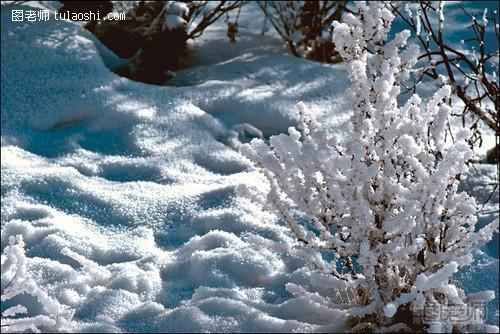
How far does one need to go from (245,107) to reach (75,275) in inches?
60.2

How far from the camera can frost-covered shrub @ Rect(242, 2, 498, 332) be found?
1896mm

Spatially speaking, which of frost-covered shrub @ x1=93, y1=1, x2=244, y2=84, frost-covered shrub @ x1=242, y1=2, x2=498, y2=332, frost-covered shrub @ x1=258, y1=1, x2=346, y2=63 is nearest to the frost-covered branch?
frost-covered shrub @ x1=242, y1=2, x2=498, y2=332

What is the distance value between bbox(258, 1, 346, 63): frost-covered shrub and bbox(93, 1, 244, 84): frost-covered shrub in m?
0.33

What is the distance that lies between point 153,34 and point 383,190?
272cm

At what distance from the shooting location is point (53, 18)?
163 inches

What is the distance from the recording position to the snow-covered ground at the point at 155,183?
89.8 inches

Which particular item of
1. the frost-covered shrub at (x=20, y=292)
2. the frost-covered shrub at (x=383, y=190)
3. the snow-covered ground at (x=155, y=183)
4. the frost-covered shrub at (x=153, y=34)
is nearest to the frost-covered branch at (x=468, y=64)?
the snow-covered ground at (x=155, y=183)

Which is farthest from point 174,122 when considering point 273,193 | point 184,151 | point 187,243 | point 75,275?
point 273,193

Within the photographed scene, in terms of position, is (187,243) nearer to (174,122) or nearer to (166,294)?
(166,294)

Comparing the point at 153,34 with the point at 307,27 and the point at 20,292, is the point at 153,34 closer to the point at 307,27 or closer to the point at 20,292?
the point at 307,27

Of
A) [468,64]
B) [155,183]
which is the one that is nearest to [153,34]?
[155,183]

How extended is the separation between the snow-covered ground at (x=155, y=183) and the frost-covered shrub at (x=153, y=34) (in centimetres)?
14

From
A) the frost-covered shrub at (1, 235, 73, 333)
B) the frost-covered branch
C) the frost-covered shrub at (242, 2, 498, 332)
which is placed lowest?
the frost-covered shrub at (1, 235, 73, 333)

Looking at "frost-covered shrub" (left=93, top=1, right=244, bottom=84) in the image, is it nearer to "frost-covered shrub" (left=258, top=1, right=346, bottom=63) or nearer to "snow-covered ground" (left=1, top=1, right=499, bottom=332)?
"snow-covered ground" (left=1, top=1, right=499, bottom=332)
